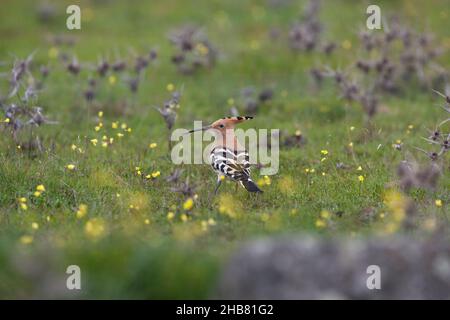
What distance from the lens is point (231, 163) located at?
9062 mm

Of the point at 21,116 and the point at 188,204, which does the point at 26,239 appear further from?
the point at 21,116

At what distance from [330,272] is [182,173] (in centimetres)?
402

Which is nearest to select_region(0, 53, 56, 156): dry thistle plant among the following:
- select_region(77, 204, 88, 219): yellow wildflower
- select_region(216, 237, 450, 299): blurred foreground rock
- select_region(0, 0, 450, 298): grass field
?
select_region(0, 0, 450, 298): grass field

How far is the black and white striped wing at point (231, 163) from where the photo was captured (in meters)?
9.04

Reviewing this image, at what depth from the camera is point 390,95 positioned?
14.5m

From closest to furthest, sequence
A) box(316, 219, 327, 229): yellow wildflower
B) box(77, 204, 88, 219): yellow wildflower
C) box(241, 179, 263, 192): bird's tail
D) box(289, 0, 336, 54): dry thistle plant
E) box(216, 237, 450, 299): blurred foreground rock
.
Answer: box(216, 237, 450, 299): blurred foreground rock < box(316, 219, 327, 229): yellow wildflower < box(77, 204, 88, 219): yellow wildflower < box(241, 179, 263, 192): bird's tail < box(289, 0, 336, 54): dry thistle plant

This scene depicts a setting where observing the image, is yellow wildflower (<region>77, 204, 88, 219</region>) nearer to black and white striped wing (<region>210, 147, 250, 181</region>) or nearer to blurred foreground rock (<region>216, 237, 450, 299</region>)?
black and white striped wing (<region>210, 147, 250, 181</region>)

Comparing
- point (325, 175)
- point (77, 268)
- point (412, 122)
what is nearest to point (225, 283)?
point (77, 268)

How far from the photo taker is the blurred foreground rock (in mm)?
6488

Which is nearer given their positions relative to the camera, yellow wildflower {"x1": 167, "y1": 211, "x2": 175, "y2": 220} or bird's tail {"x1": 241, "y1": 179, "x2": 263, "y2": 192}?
yellow wildflower {"x1": 167, "y1": 211, "x2": 175, "y2": 220}

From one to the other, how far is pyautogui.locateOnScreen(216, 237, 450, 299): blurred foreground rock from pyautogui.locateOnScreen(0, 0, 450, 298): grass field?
38 centimetres

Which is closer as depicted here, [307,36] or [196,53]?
[196,53]

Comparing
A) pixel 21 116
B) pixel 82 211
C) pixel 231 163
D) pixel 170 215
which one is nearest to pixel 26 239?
pixel 82 211

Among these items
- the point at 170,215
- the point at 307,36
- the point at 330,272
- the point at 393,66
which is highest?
the point at 307,36
